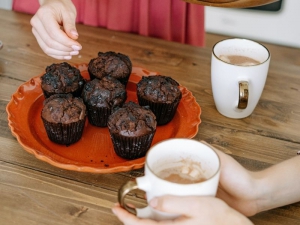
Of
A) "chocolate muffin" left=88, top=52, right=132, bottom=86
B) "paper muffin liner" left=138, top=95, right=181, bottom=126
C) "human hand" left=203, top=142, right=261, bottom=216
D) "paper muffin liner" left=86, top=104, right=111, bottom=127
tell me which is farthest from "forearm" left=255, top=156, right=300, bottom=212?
"chocolate muffin" left=88, top=52, right=132, bottom=86

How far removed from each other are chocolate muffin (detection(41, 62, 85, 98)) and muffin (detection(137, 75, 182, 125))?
20cm

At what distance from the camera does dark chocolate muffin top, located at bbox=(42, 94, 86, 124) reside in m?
1.19

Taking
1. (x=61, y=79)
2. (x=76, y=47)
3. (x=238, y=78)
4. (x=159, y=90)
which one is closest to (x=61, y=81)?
(x=61, y=79)

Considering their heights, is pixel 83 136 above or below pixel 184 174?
below

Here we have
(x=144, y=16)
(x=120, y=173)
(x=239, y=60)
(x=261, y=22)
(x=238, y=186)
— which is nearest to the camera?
(x=238, y=186)

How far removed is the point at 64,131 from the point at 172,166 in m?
0.40

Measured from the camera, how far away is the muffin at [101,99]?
1286 mm

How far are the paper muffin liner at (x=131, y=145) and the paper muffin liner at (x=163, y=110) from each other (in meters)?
0.14

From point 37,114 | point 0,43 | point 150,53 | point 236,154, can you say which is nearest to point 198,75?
point 150,53

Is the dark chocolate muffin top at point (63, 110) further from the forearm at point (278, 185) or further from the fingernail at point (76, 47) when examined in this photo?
the forearm at point (278, 185)

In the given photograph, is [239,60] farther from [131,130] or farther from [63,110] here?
[63,110]

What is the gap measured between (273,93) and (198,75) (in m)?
0.27

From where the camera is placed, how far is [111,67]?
1.41 m

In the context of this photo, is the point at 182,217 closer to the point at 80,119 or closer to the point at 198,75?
the point at 80,119
